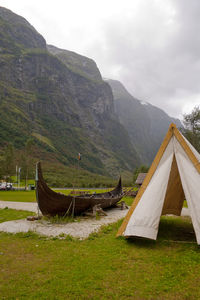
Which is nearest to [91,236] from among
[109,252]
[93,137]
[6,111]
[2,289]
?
[109,252]

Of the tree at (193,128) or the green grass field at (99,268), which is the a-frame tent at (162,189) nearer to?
the green grass field at (99,268)

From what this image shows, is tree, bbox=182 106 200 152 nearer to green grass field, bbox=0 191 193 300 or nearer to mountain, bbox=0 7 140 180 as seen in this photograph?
green grass field, bbox=0 191 193 300

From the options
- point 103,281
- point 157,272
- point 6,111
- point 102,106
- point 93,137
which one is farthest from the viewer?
point 102,106

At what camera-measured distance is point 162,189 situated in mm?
6598

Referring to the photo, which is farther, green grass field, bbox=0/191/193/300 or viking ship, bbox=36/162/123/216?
viking ship, bbox=36/162/123/216

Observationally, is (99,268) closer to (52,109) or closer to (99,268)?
(99,268)

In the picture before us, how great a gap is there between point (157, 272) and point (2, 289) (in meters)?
3.04

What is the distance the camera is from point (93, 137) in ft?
453

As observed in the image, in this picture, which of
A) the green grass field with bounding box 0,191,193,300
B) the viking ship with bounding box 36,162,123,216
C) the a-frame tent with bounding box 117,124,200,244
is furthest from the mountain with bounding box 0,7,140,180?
the a-frame tent with bounding box 117,124,200,244

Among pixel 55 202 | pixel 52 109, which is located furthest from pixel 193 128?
pixel 52 109

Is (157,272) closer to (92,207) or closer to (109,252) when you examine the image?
(109,252)

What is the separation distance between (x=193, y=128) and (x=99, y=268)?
A: 2851 centimetres

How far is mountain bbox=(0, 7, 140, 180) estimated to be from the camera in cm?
8919

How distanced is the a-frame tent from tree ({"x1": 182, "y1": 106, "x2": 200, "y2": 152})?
23.5 metres
